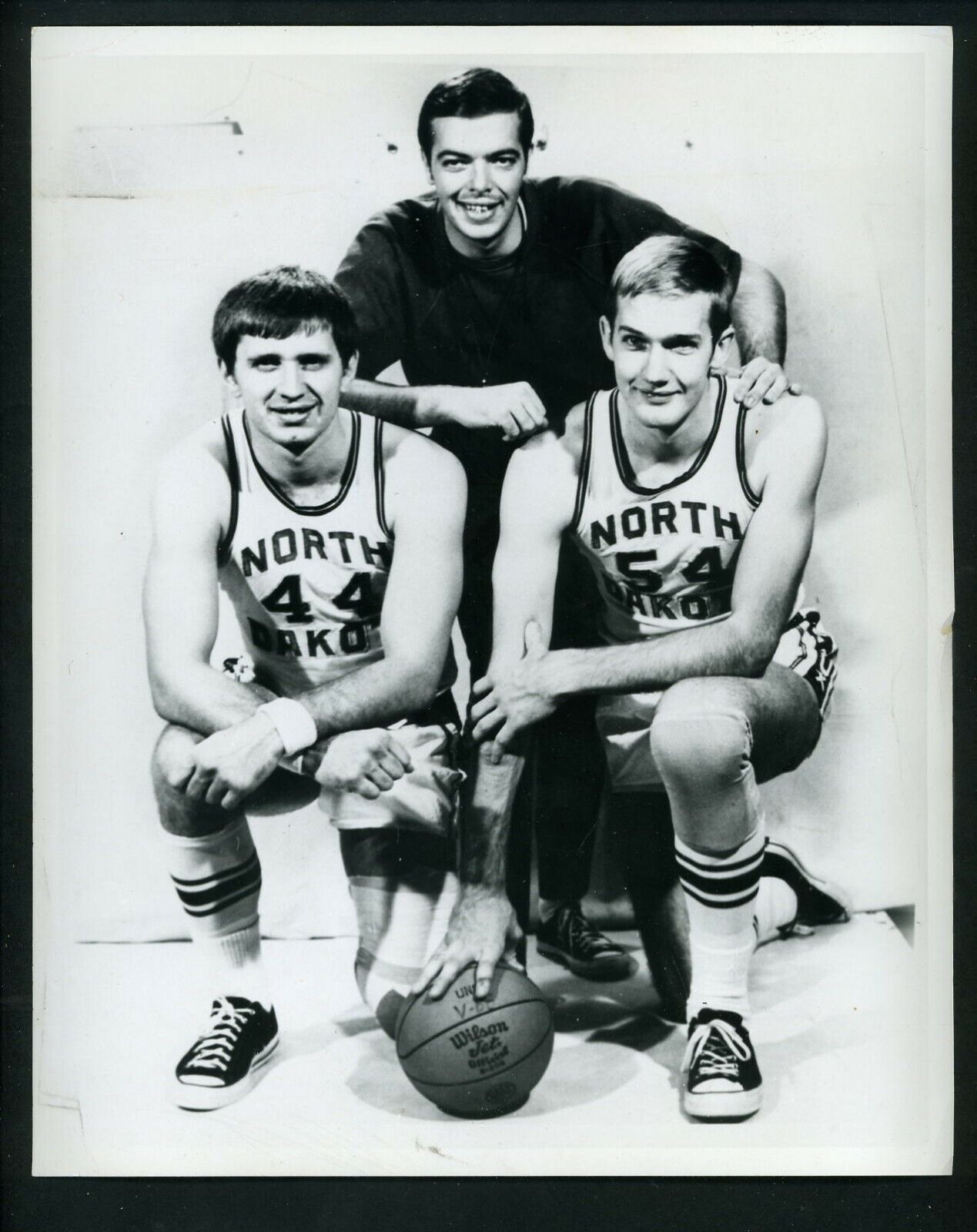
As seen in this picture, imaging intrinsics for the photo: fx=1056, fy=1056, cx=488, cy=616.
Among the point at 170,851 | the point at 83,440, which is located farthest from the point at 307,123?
the point at 170,851

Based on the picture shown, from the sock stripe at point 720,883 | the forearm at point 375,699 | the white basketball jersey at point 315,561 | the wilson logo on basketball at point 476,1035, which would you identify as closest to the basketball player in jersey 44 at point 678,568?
the sock stripe at point 720,883

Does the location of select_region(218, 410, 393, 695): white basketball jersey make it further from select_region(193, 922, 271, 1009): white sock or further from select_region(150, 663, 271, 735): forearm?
select_region(193, 922, 271, 1009): white sock

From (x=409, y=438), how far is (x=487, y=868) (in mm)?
706

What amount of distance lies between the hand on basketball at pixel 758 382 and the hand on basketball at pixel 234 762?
36.6 inches

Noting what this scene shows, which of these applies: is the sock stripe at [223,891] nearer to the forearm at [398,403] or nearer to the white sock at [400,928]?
the white sock at [400,928]

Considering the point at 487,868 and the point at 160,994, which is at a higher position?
the point at 487,868

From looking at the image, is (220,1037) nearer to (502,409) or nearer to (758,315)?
(502,409)

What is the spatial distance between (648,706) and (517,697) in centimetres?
21

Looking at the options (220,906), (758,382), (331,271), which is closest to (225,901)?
(220,906)

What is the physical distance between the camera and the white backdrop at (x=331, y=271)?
1713 mm

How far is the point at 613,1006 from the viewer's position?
172 cm

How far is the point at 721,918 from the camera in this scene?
1688 millimetres
